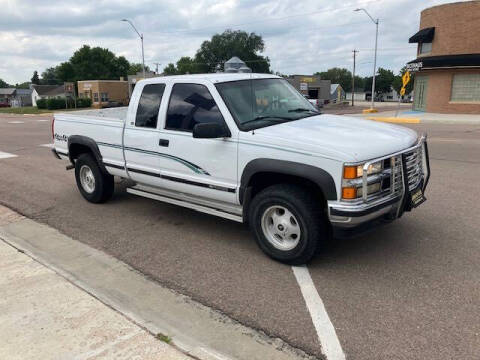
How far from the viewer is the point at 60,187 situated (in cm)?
809

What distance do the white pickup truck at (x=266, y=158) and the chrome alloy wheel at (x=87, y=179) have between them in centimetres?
89

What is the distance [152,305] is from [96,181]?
3466 mm

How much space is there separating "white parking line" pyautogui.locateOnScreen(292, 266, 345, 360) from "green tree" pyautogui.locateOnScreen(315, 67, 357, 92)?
149m

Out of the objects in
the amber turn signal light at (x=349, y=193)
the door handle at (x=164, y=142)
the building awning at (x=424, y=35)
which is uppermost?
the building awning at (x=424, y=35)

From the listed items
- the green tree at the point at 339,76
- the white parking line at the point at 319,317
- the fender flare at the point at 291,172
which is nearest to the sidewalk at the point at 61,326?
the white parking line at the point at 319,317

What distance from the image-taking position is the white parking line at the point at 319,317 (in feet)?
9.88

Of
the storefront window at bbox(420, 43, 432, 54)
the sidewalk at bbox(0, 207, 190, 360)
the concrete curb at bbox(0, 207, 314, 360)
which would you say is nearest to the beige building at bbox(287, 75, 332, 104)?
the storefront window at bbox(420, 43, 432, 54)

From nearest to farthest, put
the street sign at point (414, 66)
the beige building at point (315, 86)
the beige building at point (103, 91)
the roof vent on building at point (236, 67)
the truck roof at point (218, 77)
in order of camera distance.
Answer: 1. the truck roof at point (218, 77)
2. the roof vent on building at point (236, 67)
3. the street sign at point (414, 66)
4. the beige building at point (103, 91)
5. the beige building at point (315, 86)

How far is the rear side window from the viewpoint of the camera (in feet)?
17.9

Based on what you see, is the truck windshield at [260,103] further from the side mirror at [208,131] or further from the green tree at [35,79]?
the green tree at [35,79]

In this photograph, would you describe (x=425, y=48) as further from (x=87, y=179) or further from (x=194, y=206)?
(x=194, y=206)

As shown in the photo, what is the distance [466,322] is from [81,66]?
114369mm

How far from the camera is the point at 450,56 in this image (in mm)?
28516

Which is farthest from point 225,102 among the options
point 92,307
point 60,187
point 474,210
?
point 60,187
